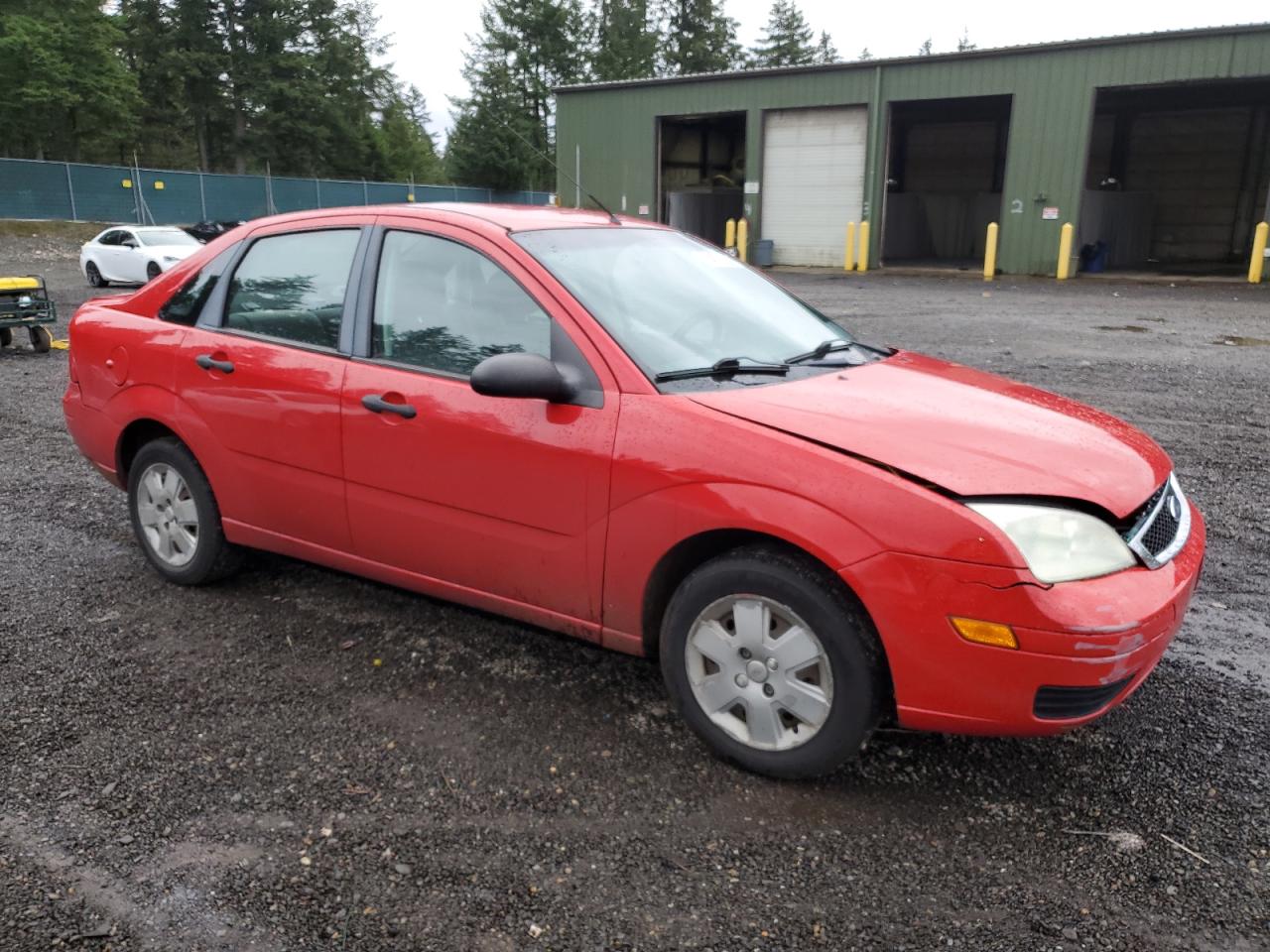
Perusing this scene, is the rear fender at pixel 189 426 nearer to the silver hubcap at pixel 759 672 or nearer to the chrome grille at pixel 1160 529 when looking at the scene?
the silver hubcap at pixel 759 672

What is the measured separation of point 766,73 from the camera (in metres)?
28.3

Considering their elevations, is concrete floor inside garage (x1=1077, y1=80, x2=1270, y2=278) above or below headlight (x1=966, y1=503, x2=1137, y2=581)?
above

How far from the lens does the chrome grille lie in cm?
285

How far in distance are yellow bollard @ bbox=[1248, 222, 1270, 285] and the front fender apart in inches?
936

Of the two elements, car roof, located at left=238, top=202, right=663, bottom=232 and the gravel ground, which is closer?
the gravel ground

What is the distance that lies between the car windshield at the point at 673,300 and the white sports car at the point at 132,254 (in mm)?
19820

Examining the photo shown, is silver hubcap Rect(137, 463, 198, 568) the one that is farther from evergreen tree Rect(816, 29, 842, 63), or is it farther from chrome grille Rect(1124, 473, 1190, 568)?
evergreen tree Rect(816, 29, 842, 63)

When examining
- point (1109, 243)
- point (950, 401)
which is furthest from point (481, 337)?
point (1109, 243)

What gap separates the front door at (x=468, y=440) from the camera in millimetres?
3232

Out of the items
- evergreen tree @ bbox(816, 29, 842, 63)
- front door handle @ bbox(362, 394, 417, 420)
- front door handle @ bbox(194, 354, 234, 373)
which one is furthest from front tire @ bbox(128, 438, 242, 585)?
evergreen tree @ bbox(816, 29, 842, 63)

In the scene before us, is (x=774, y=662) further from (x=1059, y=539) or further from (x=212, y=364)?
(x=212, y=364)

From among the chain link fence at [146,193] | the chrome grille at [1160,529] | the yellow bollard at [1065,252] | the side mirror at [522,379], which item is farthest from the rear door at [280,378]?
the chain link fence at [146,193]

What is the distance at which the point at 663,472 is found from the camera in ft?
9.93

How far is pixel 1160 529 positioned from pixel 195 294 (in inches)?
153
